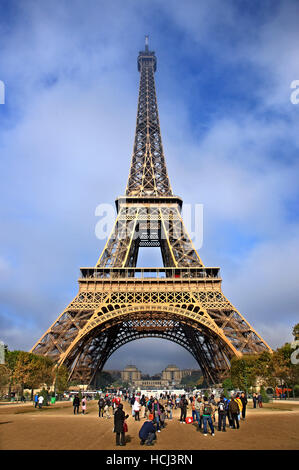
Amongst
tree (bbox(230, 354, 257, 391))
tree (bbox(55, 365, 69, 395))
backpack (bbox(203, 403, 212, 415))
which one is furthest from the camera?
tree (bbox(55, 365, 69, 395))

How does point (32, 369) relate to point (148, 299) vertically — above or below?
below

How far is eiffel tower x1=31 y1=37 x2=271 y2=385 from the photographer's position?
39500 mm

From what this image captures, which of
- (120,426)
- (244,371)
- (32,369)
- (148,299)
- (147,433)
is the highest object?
(148,299)

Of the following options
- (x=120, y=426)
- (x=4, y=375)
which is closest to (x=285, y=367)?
(x=4, y=375)

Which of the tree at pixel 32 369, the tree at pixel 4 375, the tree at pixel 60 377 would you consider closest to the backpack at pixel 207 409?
the tree at pixel 60 377

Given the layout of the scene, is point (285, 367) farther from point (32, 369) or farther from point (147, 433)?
point (147, 433)

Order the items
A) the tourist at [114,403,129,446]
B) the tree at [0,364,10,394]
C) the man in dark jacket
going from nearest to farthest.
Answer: the man in dark jacket → the tourist at [114,403,129,446] → the tree at [0,364,10,394]

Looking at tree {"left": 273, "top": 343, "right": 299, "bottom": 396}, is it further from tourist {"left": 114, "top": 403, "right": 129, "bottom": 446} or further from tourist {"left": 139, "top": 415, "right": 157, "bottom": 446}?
tourist {"left": 114, "top": 403, "right": 129, "bottom": 446}

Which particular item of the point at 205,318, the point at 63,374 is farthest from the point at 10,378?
the point at 205,318

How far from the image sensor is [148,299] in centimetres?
4347

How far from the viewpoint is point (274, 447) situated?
34.8 feet

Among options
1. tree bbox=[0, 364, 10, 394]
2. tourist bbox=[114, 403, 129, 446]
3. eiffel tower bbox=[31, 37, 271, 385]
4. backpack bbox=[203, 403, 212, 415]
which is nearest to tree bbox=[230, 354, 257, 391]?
eiffel tower bbox=[31, 37, 271, 385]

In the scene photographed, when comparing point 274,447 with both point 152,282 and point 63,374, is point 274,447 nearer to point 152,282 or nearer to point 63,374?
point 63,374

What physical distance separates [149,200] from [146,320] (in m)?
18.5
